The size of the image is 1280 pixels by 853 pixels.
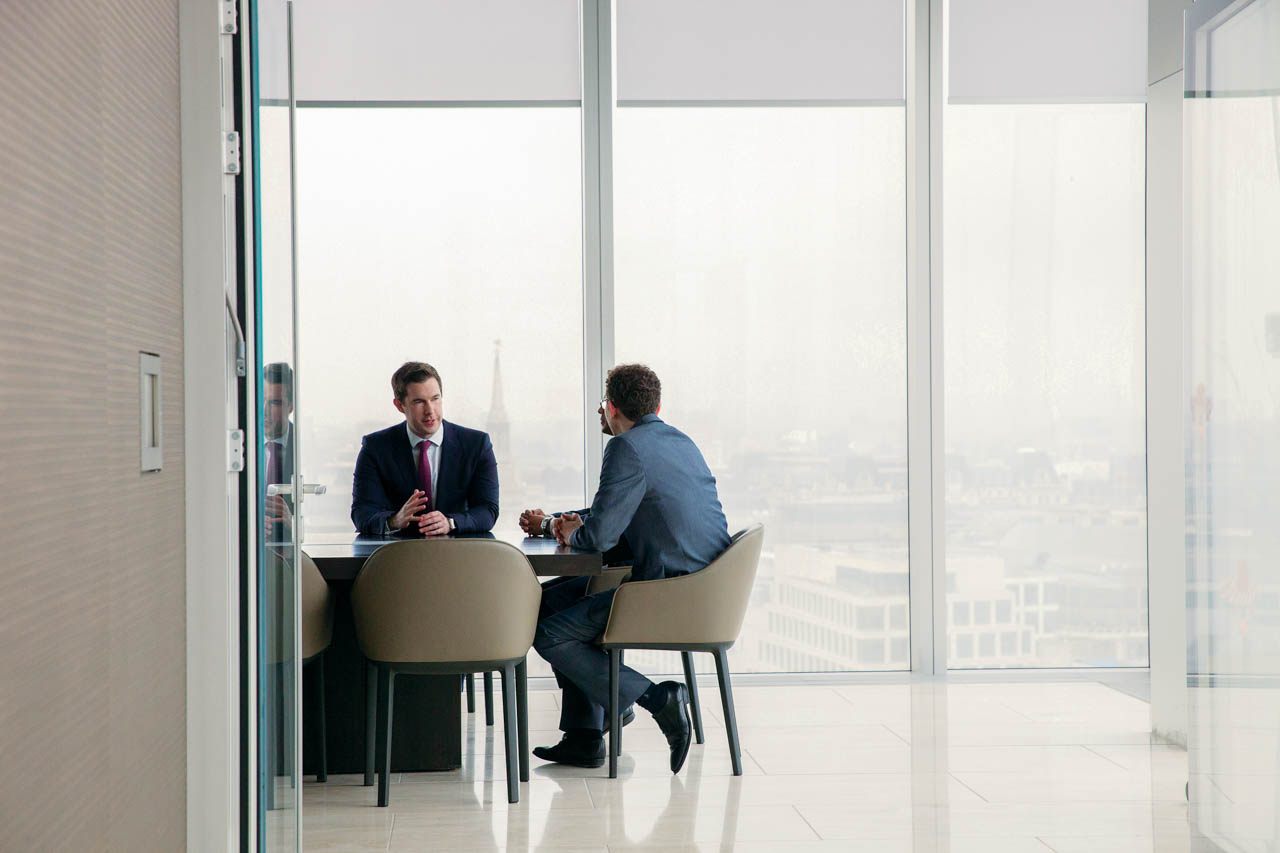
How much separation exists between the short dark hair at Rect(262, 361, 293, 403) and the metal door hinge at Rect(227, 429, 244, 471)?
205 millimetres

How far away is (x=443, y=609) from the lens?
3.62 m

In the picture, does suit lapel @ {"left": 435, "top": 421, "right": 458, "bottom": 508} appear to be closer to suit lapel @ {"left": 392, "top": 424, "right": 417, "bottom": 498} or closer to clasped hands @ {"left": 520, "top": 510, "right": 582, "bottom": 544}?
suit lapel @ {"left": 392, "top": 424, "right": 417, "bottom": 498}

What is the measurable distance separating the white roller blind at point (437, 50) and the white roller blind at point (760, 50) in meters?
0.32

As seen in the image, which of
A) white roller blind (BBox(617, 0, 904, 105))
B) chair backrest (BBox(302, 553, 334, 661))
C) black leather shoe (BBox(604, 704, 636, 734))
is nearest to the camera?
chair backrest (BBox(302, 553, 334, 661))

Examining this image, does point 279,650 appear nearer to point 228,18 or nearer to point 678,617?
point 228,18

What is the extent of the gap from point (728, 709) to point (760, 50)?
3233mm

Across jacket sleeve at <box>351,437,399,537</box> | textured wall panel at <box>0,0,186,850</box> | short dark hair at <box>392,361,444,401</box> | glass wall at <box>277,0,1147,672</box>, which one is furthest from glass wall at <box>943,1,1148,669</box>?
textured wall panel at <box>0,0,186,850</box>

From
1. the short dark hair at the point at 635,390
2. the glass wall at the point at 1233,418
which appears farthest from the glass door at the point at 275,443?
the glass wall at the point at 1233,418

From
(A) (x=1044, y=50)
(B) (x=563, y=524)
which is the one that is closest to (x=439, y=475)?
(B) (x=563, y=524)

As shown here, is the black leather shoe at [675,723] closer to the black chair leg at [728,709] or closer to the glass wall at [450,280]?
the black chair leg at [728,709]

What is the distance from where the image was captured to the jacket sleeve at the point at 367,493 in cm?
466

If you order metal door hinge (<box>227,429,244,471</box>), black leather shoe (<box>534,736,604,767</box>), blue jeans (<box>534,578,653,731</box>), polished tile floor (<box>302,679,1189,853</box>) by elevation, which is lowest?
polished tile floor (<box>302,679,1189,853</box>)

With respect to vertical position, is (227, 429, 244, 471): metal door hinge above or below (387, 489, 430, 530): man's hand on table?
above

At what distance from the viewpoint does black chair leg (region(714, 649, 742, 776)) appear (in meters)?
3.92
